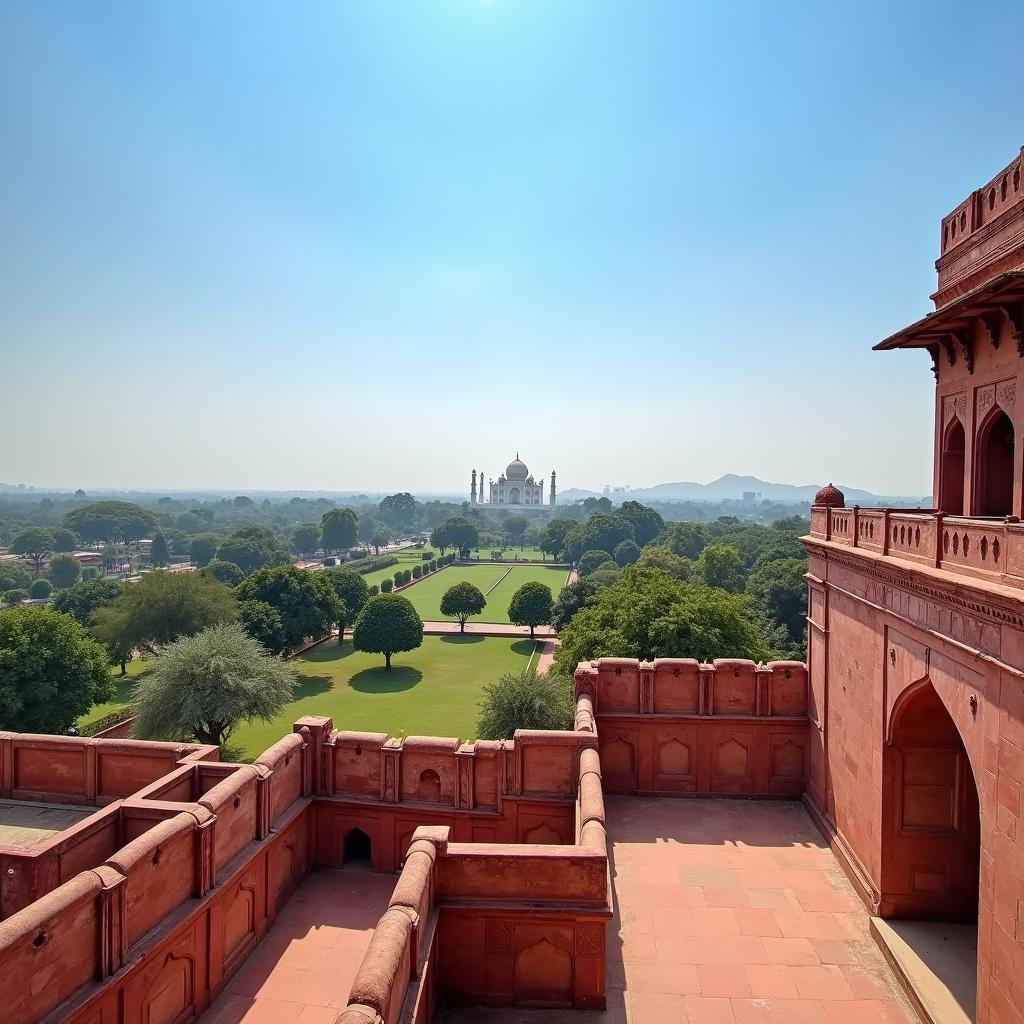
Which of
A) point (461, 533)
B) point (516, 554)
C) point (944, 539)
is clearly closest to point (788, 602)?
point (944, 539)

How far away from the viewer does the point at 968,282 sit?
508 inches

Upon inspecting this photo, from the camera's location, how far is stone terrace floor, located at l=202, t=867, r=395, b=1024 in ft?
37.8

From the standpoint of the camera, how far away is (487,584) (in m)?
82.1

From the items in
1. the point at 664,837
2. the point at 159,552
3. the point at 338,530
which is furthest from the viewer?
the point at 338,530

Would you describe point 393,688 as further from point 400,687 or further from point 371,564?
point 371,564

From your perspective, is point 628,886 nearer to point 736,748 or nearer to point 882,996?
point 882,996

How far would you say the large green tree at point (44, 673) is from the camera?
24.7 m

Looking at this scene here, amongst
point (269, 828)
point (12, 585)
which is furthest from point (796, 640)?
point (12, 585)

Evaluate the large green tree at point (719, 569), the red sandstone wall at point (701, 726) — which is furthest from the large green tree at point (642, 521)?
the red sandstone wall at point (701, 726)

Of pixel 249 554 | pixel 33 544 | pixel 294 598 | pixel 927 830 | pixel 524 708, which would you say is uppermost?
pixel 927 830

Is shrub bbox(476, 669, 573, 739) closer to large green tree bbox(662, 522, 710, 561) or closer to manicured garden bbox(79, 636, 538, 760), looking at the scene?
manicured garden bbox(79, 636, 538, 760)

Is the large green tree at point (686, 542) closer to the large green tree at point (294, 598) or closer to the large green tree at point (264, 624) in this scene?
the large green tree at point (294, 598)

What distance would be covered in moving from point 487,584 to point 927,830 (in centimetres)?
7164

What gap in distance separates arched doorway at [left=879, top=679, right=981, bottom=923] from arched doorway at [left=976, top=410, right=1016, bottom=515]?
3830 millimetres
